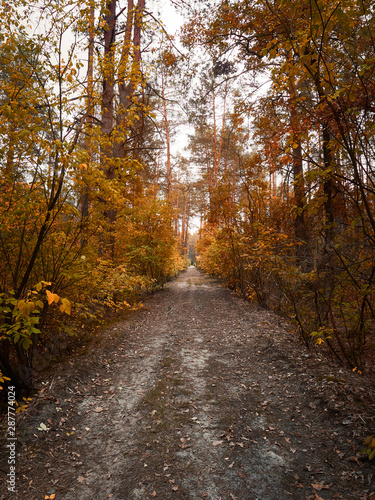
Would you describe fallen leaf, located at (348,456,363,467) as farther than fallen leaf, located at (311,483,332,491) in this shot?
Yes

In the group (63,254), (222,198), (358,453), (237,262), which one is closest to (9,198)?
(63,254)

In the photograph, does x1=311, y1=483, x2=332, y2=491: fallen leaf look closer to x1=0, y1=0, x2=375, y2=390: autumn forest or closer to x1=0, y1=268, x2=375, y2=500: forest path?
x1=0, y1=268, x2=375, y2=500: forest path

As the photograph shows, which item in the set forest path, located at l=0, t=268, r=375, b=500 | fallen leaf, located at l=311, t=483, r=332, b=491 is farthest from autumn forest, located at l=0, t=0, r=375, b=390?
fallen leaf, located at l=311, t=483, r=332, b=491

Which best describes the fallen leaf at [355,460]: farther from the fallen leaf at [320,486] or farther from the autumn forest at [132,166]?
the autumn forest at [132,166]

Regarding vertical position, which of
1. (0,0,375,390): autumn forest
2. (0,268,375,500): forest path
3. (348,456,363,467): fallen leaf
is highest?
(0,0,375,390): autumn forest

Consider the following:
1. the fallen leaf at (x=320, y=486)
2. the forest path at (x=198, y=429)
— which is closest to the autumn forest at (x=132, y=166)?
the forest path at (x=198, y=429)

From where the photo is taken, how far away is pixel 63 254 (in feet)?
12.0

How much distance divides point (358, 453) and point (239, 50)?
357 inches

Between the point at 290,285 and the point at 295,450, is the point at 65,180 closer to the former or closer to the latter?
the point at 295,450

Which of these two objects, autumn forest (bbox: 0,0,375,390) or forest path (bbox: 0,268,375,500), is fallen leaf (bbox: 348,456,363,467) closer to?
forest path (bbox: 0,268,375,500)

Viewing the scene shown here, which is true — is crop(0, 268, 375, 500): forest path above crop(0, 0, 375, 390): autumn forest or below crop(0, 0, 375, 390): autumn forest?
below

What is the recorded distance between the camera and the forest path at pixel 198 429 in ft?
7.49

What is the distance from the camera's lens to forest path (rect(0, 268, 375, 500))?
2.28 metres

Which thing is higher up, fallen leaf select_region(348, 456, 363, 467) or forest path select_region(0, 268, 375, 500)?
fallen leaf select_region(348, 456, 363, 467)
